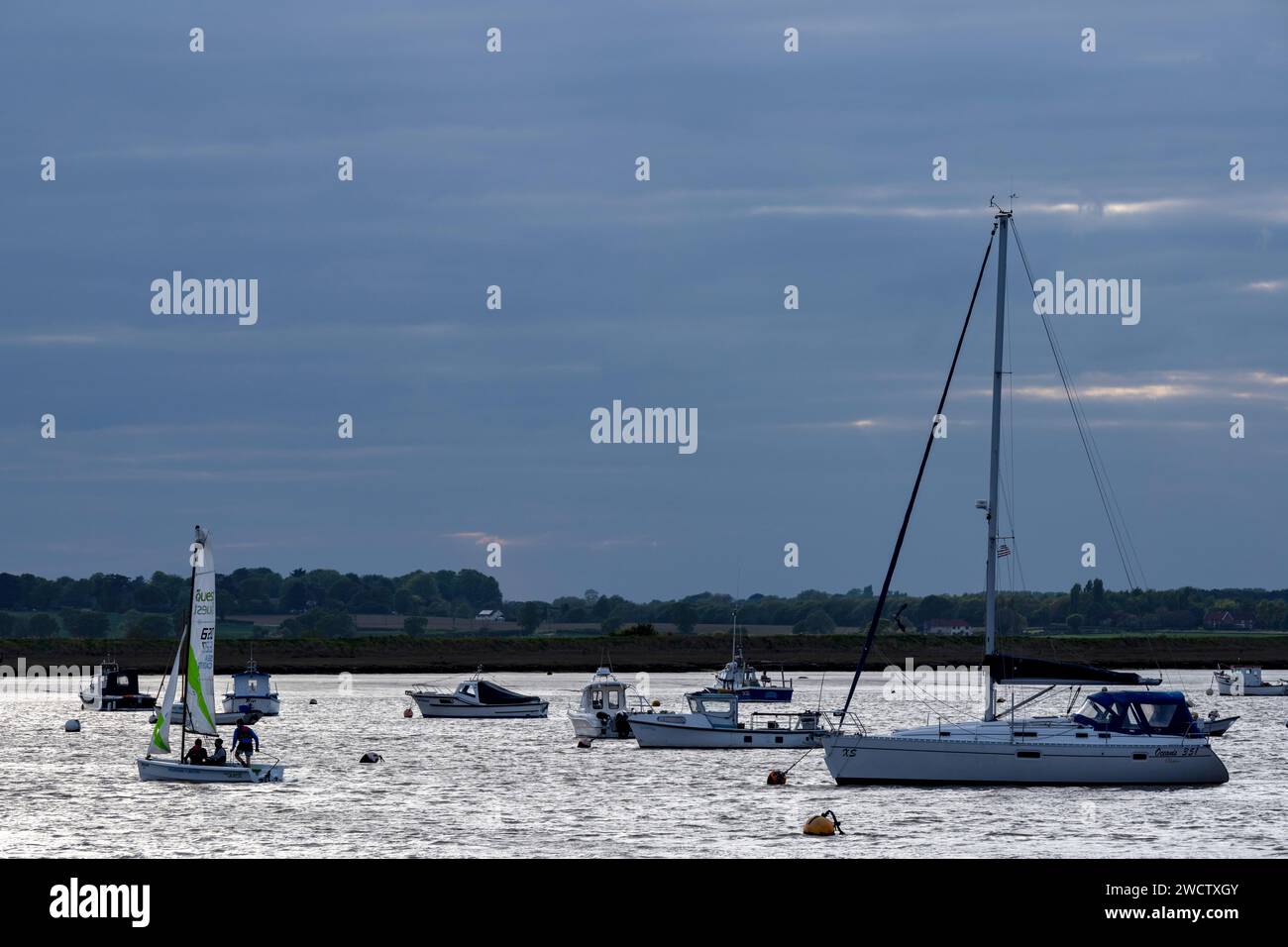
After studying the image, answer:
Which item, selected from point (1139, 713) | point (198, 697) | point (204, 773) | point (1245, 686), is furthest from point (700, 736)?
point (1245, 686)

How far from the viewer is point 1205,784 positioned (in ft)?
195

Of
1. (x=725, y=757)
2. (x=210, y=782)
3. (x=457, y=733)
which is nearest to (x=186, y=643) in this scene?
(x=210, y=782)

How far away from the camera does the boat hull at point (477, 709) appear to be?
11719 cm

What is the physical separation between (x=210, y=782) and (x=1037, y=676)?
31.2m

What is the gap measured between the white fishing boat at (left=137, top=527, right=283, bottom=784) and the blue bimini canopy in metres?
31.1

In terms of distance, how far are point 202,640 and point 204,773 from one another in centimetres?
535

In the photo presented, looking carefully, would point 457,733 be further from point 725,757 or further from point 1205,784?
point 1205,784

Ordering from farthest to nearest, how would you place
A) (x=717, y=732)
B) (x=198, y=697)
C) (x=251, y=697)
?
(x=251, y=697), (x=717, y=732), (x=198, y=697)

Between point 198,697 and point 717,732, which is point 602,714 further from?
point 198,697

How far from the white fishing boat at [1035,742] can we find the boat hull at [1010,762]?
0.11 ft

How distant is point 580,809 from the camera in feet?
191

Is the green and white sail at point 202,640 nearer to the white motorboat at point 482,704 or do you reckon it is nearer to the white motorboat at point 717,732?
the white motorboat at point 717,732
